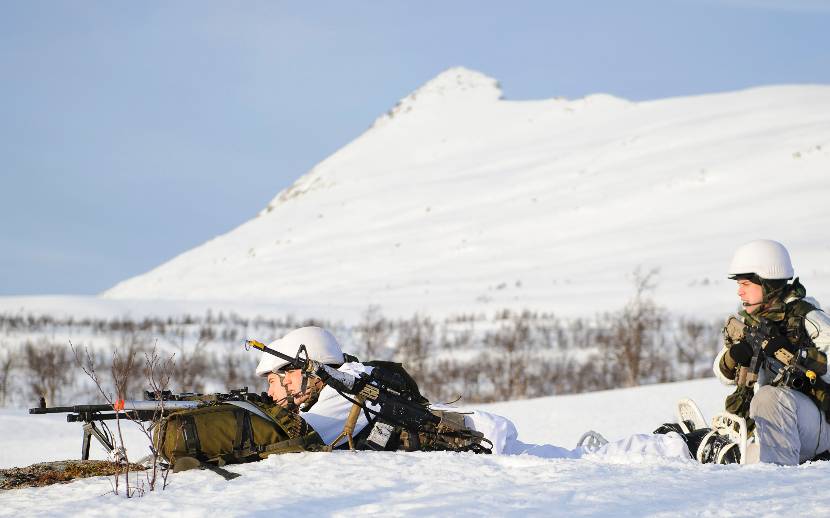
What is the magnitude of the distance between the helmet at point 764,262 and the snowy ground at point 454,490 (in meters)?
1.74

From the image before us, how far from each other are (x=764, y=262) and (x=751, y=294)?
0.24 meters

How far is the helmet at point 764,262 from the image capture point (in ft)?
24.2

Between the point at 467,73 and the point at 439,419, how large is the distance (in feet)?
626

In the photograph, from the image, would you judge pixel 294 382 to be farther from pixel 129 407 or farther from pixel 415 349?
pixel 415 349

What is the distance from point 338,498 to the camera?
527 cm

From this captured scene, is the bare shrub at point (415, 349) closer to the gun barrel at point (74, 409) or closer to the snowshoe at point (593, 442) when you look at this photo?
the snowshoe at point (593, 442)

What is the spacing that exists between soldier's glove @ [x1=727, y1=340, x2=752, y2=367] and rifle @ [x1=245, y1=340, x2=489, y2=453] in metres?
2.09

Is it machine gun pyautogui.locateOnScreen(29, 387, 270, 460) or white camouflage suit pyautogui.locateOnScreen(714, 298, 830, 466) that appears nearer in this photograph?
machine gun pyautogui.locateOnScreen(29, 387, 270, 460)

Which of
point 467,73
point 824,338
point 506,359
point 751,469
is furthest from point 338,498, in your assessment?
point 467,73

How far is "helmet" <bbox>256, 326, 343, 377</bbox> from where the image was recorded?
757 centimetres

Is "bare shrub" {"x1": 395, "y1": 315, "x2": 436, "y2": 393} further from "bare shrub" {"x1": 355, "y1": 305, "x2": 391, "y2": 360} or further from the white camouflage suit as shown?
the white camouflage suit

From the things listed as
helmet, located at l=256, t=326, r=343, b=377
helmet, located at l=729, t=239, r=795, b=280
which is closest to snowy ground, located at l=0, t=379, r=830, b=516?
helmet, located at l=256, t=326, r=343, b=377

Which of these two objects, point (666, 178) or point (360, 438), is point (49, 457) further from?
point (666, 178)

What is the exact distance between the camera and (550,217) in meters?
83.1
